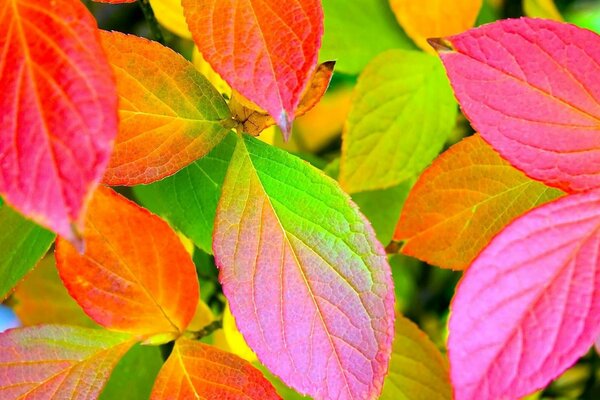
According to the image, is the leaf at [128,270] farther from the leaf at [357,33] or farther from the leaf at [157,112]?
the leaf at [357,33]

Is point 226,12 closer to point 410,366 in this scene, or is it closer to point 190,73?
point 190,73

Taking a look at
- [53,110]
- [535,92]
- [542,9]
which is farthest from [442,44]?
[542,9]

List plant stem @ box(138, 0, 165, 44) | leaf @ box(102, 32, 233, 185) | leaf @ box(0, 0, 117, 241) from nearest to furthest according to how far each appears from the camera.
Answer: leaf @ box(0, 0, 117, 241)
leaf @ box(102, 32, 233, 185)
plant stem @ box(138, 0, 165, 44)

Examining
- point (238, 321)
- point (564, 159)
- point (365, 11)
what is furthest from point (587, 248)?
point (365, 11)

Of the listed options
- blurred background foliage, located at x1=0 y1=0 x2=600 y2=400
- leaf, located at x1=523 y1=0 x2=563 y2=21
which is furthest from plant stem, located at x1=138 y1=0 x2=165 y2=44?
leaf, located at x1=523 y1=0 x2=563 y2=21

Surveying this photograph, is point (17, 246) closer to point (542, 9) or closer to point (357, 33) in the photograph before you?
point (357, 33)

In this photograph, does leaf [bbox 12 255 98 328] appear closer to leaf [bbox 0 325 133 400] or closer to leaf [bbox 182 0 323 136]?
leaf [bbox 0 325 133 400]

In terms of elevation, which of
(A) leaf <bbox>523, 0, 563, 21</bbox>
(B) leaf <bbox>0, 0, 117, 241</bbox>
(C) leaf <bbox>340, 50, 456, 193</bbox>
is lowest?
(C) leaf <bbox>340, 50, 456, 193</bbox>
